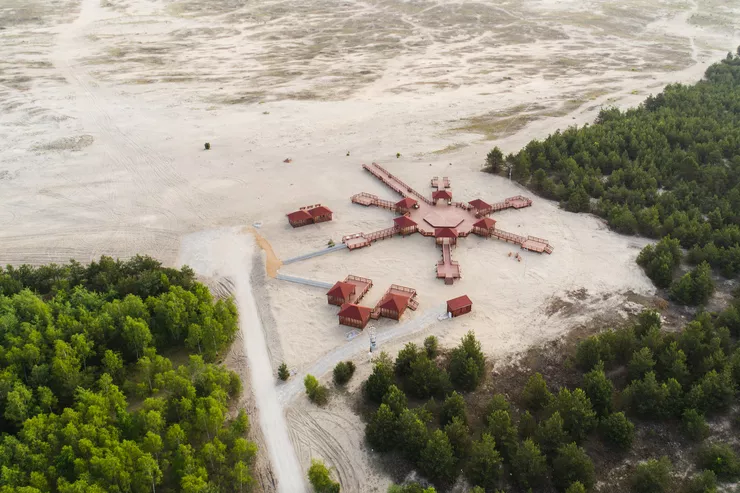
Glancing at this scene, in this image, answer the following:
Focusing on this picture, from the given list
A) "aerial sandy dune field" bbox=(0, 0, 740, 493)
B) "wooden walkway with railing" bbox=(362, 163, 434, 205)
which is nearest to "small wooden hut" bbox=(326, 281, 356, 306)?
"aerial sandy dune field" bbox=(0, 0, 740, 493)

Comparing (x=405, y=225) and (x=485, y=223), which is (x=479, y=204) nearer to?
(x=485, y=223)

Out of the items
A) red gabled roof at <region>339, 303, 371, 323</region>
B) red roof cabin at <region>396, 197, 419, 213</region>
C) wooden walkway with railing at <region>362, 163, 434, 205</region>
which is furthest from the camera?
wooden walkway with railing at <region>362, 163, 434, 205</region>

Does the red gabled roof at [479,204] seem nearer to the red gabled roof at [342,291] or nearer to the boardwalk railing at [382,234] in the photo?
the boardwalk railing at [382,234]

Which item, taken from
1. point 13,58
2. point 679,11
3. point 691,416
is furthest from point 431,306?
point 679,11

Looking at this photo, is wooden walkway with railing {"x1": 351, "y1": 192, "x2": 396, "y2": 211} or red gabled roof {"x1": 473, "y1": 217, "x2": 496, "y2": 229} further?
wooden walkway with railing {"x1": 351, "y1": 192, "x2": 396, "y2": 211}

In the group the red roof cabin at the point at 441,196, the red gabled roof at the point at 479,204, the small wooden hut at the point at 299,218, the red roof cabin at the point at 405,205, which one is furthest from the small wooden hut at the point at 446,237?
the small wooden hut at the point at 299,218

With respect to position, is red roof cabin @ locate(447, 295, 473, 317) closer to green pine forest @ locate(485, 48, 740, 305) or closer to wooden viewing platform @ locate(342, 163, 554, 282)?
wooden viewing platform @ locate(342, 163, 554, 282)

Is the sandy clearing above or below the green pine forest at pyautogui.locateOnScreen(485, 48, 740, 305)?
below
